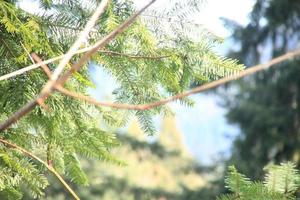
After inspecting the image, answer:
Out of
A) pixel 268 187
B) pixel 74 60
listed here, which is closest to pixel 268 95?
pixel 74 60

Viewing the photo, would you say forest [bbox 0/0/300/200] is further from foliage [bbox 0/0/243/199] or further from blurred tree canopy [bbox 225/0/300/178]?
blurred tree canopy [bbox 225/0/300/178]

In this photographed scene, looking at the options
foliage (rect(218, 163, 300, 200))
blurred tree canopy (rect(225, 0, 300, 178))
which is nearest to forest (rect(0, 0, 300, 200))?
foliage (rect(218, 163, 300, 200))

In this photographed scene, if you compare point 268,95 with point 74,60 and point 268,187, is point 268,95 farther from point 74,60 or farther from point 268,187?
point 268,187

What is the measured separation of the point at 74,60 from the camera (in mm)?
1168

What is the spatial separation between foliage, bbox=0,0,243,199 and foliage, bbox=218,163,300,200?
0.29 meters

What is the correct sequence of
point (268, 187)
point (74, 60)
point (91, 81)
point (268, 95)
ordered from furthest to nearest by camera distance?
point (268, 95) < point (91, 81) < point (74, 60) < point (268, 187)

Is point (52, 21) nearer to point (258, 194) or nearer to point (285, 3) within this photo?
point (258, 194)

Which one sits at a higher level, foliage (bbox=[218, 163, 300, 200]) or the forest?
the forest

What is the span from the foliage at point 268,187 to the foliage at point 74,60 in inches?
11.5

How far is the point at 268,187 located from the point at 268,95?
280 inches

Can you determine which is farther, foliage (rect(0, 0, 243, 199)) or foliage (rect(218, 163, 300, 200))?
foliage (rect(0, 0, 243, 199))

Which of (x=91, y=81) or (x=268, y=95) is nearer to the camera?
(x=91, y=81)

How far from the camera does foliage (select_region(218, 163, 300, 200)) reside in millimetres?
810

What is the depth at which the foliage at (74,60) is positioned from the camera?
1.06m
